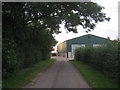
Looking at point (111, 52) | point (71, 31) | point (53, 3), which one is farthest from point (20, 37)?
Answer: point (71, 31)

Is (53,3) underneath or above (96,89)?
above

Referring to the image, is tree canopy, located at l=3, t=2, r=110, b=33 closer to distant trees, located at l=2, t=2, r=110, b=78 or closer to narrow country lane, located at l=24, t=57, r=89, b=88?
distant trees, located at l=2, t=2, r=110, b=78

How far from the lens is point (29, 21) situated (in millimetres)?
24625

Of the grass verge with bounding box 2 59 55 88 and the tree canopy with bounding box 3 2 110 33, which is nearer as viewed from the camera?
the grass verge with bounding box 2 59 55 88

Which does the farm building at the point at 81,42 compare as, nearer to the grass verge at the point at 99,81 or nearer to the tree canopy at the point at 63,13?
the tree canopy at the point at 63,13

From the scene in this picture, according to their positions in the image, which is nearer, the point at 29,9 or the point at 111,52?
the point at 111,52

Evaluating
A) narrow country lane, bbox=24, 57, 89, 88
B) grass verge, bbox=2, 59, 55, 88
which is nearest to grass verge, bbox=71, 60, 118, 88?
narrow country lane, bbox=24, 57, 89, 88

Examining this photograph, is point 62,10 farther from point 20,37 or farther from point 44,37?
point 44,37

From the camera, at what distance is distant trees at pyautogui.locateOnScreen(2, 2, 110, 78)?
595 inches

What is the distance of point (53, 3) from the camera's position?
21.2 meters

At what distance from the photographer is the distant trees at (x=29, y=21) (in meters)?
15.1

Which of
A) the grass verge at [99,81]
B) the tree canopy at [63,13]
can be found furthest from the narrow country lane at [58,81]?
the tree canopy at [63,13]

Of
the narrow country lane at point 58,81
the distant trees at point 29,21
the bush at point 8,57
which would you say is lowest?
the narrow country lane at point 58,81

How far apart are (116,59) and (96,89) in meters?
3.15
